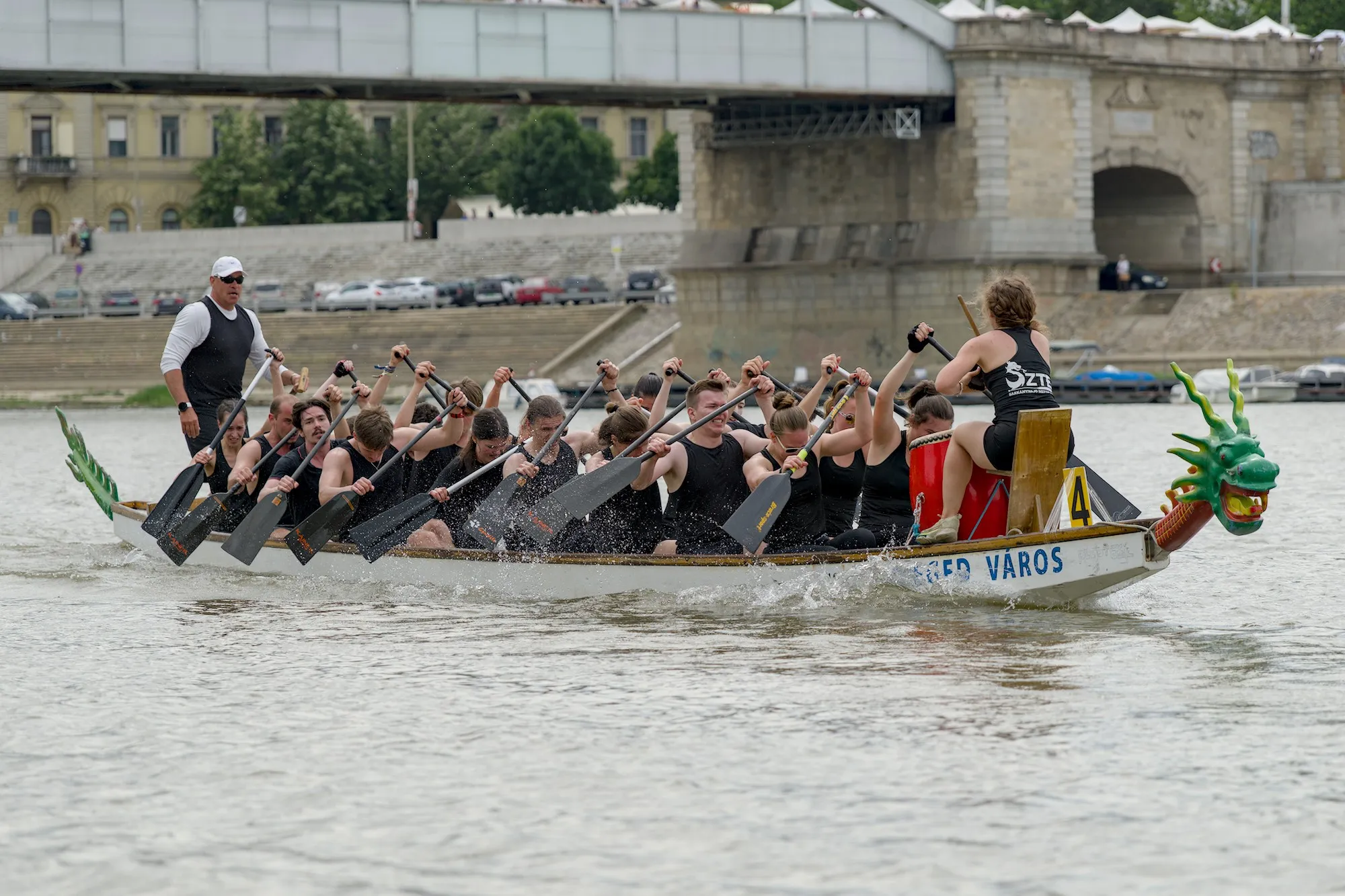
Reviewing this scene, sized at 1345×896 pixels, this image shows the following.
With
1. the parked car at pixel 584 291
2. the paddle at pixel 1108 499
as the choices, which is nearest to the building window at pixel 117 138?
the parked car at pixel 584 291

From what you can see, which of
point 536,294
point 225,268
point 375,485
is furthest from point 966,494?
point 536,294

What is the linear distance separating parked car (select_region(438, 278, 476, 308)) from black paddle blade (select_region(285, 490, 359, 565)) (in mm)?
51158

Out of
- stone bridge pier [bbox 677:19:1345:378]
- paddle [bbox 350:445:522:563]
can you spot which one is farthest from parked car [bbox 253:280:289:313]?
paddle [bbox 350:445:522:563]

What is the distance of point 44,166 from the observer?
8494 cm

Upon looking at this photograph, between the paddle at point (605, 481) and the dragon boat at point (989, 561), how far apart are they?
0.31 meters

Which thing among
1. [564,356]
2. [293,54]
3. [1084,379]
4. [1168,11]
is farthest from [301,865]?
[1168,11]

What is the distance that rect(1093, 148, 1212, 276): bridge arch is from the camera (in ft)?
180

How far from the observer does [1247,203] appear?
5606cm

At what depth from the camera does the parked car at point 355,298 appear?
214ft

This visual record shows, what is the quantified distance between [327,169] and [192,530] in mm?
70166

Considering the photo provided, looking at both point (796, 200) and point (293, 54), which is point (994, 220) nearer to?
point (796, 200)

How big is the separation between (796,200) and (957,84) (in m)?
5.94

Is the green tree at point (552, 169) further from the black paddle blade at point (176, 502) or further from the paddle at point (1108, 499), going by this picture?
the paddle at point (1108, 499)

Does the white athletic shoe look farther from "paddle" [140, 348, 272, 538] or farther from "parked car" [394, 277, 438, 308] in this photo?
"parked car" [394, 277, 438, 308]
